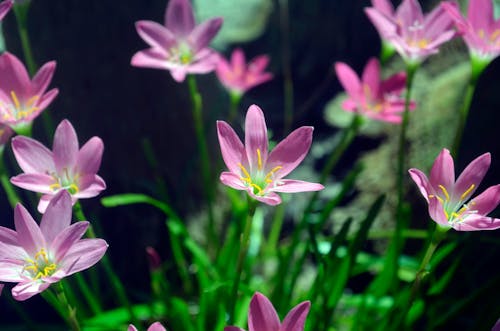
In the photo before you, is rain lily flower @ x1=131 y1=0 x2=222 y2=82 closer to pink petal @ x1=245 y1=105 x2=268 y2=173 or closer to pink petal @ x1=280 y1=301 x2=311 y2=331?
pink petal @ x1=245 y1=105 x2=268 y2=173

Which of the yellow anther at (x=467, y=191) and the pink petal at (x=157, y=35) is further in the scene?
the pink petal at (x=157, y=35)

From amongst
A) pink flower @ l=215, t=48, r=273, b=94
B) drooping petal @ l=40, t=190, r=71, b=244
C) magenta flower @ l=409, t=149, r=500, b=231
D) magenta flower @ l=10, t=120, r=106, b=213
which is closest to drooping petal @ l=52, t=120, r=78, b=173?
magenta flower @ l=10, t=120, r=106, b=213

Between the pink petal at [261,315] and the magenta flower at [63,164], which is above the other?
the magenta flower at [63,164]

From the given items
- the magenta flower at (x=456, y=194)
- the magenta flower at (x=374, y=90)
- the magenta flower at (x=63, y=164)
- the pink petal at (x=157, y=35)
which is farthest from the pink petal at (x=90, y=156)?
the magenta flower at (x=374, y=90)

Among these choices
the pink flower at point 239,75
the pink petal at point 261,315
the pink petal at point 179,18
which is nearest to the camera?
the pink petal at point 261,315

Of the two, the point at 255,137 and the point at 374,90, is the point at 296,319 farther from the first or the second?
the point at 374,90

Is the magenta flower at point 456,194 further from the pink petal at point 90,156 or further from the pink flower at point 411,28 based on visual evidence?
the pink petal at point 90,156

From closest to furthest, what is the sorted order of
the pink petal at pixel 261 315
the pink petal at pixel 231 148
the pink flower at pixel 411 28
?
the pink petal at pixel 261 315
the pink petal at pixel 231 148
the pink flower at pixel 411 28
